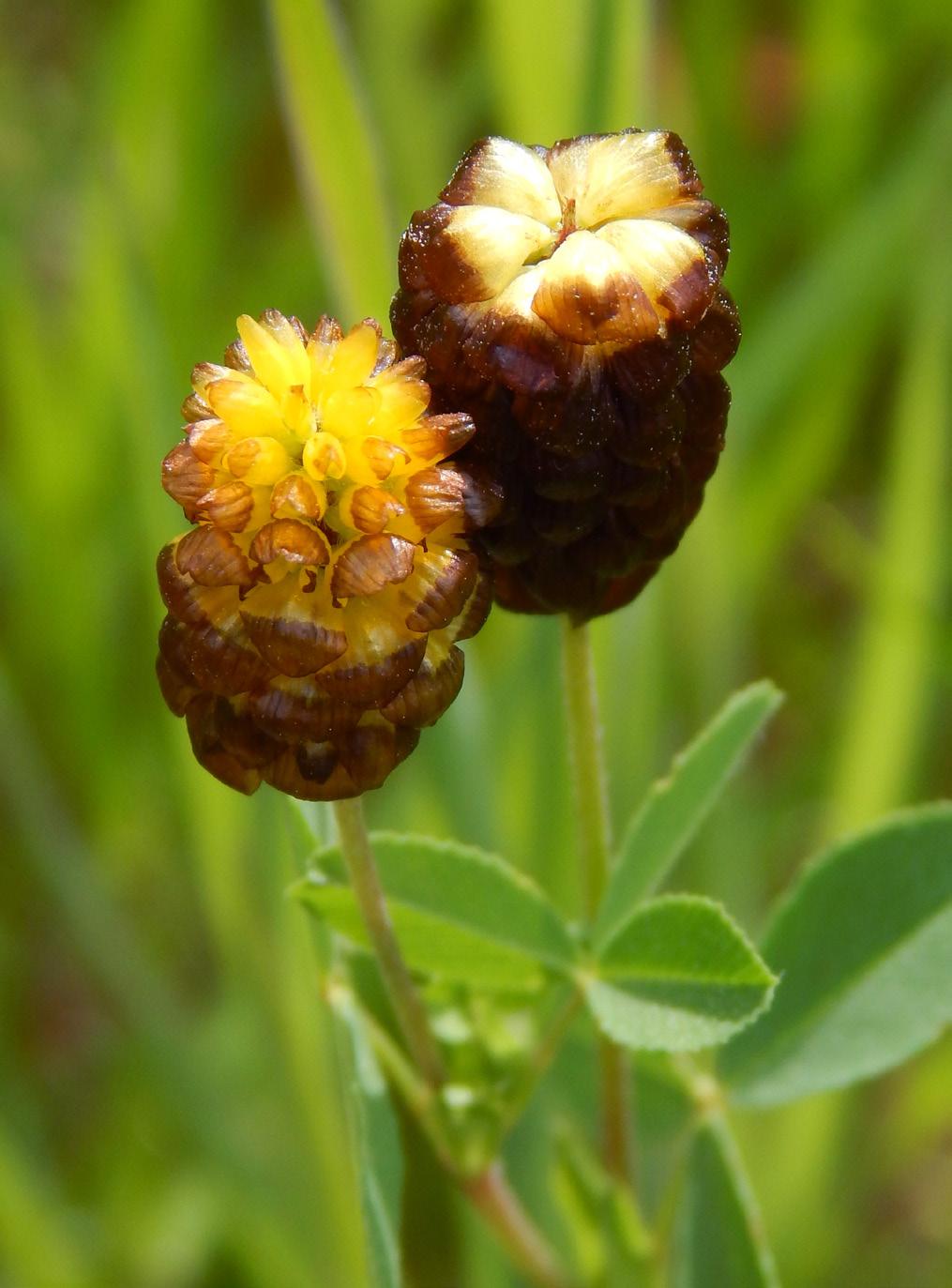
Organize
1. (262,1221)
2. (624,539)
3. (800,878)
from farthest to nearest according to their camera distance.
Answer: (262,1221), (800,878), (624,539)

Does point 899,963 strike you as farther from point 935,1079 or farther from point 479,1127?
point 935,1079

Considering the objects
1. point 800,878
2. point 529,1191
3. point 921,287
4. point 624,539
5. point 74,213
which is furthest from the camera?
point 74,213

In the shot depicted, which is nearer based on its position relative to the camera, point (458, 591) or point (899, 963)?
point (458, 591)

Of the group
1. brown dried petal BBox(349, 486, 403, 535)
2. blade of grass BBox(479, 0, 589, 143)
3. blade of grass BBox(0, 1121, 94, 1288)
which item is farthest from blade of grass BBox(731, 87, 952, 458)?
brown dried petal BBox(349, 486, 403, 535)

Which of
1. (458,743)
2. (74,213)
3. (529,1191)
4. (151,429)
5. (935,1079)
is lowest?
(935,1079)

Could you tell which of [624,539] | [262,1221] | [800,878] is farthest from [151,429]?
[624,539]

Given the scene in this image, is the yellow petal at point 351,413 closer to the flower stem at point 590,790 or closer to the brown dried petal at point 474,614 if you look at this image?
the brown dried petal at point 474,614

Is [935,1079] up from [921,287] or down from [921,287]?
down
